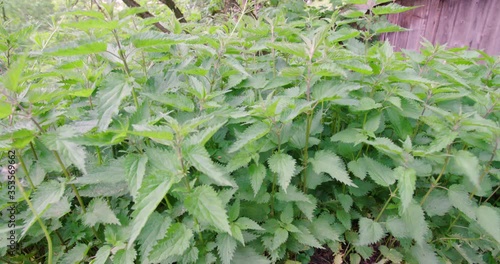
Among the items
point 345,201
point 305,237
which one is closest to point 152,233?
point 305,237

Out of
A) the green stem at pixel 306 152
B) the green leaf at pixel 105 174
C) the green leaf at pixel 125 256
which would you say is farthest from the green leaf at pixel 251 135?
the green leaf at pixel 125 256

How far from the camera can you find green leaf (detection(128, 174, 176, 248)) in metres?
0.81

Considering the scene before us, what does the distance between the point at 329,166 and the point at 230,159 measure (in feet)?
1.52

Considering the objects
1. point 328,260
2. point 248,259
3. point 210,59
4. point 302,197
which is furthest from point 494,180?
point 210,59

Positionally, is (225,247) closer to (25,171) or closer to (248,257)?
(248,257)

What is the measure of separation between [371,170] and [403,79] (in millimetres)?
476

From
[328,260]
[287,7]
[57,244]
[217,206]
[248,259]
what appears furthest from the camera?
[287,7]

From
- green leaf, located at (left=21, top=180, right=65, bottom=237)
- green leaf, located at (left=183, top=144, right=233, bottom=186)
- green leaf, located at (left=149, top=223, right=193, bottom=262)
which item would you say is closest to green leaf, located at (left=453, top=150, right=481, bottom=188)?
green leaf, located at (left=183, top=144, right=233, bottom=186)

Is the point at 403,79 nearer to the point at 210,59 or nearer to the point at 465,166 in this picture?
the point at 465,166

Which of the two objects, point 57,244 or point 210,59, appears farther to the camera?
point 210,59

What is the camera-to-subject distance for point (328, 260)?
1.64 m

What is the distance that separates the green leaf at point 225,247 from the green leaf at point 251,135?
0.38 m

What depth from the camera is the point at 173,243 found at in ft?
3.59

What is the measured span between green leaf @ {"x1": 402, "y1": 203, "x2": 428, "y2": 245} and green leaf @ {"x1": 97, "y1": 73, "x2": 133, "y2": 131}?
4.41 feet
